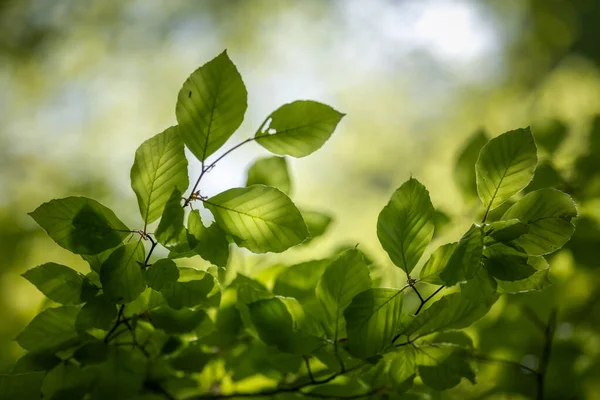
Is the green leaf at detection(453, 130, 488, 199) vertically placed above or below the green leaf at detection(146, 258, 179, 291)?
above

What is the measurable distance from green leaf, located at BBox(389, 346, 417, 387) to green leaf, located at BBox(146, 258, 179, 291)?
18cm

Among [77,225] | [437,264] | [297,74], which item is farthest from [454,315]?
[297,74]

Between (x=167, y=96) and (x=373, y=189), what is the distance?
165 centimetres

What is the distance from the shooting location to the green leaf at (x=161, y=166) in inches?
14.5

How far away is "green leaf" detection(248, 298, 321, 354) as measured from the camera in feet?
1.28

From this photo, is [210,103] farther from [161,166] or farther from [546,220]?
[546,220]

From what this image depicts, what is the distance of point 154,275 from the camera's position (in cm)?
36

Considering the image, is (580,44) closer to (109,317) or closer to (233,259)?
(233,259)

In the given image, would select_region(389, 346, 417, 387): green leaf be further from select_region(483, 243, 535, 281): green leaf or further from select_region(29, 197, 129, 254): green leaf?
select_region(29, 197, 129, 254): green leaf

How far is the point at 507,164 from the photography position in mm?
369

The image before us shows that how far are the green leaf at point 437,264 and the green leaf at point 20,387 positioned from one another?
12.3 inches

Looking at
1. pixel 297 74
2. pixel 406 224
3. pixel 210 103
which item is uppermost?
pixel 297 74

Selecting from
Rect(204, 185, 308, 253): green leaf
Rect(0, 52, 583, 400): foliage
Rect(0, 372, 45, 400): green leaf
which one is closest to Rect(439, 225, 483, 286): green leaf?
Rect(0, 52, 583, 400): foliage

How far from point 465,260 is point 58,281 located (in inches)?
11.3
